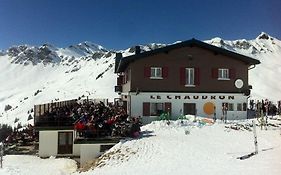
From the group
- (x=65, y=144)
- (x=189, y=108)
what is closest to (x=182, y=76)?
(x=189, y=108)

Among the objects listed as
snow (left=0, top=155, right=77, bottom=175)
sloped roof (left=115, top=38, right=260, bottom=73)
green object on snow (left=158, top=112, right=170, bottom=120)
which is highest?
sloped roof (left=115, top=38, right=260, bottom=73)

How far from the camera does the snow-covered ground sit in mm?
17266

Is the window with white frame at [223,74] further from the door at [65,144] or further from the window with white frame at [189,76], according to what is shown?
the door at [65,144]

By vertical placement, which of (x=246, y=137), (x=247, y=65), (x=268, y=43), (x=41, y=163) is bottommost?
(x=41, y=163)

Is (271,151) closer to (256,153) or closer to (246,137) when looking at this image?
(256,153)

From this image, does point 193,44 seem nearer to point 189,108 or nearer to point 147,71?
point 147,71

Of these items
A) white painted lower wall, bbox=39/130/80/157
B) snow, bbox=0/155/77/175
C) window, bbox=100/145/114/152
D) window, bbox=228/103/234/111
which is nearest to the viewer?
snow, bbox=0/155/77/175

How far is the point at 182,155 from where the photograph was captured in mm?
19891

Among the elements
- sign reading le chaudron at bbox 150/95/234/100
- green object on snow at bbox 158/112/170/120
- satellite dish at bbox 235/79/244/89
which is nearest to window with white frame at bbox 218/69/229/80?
satellite dish at bbox 235/79/244/89

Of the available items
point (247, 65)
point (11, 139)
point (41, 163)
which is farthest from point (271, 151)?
point (11, 139)

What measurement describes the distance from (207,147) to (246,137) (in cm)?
409

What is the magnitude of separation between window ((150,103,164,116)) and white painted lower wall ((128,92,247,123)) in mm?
281

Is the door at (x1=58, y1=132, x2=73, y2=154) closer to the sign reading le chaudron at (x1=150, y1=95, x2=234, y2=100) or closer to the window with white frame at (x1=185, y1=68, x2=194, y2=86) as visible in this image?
the sign reading le chaudron at (x1=150, y1=95, x2=234, y2=100)

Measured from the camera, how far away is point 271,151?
19.4 m
